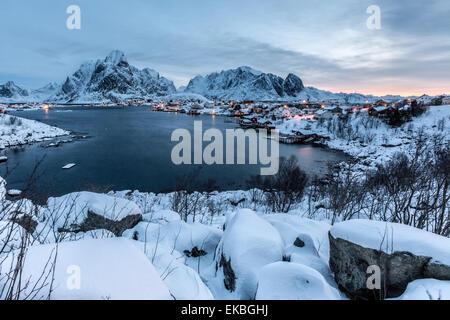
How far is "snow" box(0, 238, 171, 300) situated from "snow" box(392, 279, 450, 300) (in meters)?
2.53

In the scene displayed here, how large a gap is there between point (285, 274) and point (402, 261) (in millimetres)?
1598

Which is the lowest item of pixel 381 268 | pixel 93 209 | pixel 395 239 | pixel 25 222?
pixel 93 209

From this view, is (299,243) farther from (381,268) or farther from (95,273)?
(95,273)

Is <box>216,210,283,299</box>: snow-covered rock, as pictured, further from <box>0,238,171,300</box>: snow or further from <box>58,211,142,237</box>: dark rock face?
<box>58,211,142,237</box>: dark rock face

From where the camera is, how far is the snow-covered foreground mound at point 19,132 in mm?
34225

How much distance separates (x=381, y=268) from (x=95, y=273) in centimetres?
339

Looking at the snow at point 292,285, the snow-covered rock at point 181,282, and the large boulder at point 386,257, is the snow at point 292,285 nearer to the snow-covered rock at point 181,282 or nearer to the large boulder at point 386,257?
the snow-covered rock at point 181,282

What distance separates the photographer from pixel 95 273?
1.92 metres

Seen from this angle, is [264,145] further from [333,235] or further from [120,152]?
[333,235]

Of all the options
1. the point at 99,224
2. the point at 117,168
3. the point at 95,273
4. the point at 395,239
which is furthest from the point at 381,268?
the point at 117,168

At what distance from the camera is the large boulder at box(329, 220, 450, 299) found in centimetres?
270

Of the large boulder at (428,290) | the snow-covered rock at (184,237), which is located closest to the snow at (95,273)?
the snow-covered rock at (184,237)

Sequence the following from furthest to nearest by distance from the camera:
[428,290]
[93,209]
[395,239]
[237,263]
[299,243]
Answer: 1. [93,209]
2. [299,243]
3. [237,263]
4. [395,239]
5. [428,290]

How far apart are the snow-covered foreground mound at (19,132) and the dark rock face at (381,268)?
145 feet
